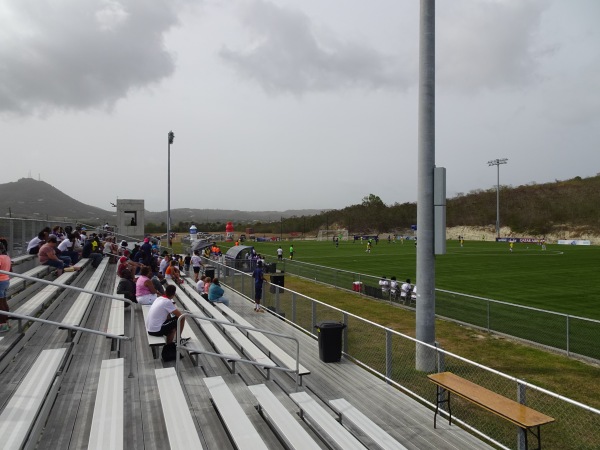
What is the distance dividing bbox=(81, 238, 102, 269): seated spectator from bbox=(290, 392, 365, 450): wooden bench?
1384 centimetres

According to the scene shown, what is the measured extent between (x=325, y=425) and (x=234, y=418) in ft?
3.90

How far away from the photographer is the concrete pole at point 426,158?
10203 mm

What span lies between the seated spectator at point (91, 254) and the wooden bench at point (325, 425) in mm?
13839

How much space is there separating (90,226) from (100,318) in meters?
22.6

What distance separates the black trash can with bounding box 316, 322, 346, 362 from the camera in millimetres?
9180

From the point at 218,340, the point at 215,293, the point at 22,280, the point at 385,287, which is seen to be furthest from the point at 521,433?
the point at 385,287

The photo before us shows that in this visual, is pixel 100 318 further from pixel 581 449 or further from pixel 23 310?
pixel 581 449

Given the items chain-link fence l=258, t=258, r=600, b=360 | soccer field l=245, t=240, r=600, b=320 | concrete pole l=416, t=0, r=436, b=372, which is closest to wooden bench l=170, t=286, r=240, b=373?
concrete pole l=416, t=0, r=436, b=372

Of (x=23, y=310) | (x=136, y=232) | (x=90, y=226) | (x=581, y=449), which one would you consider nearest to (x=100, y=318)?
(x=23, y=310)

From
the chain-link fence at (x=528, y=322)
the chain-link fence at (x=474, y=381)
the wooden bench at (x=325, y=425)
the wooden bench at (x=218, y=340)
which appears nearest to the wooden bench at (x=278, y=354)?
the wooden bench at (x=218, y=340)

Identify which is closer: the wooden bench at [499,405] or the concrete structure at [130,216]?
the wooden bench at [499,405]

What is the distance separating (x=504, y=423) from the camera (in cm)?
735

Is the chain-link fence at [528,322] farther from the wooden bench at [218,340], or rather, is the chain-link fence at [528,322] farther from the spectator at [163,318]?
the spectator at [163,318]

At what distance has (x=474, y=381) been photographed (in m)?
9.45
